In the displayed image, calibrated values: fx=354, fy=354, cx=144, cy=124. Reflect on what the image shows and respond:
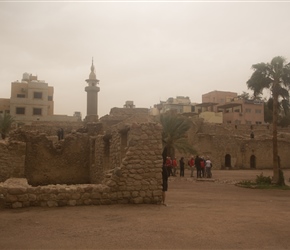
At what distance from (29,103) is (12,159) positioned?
41736mm

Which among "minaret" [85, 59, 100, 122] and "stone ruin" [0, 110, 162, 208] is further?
"minaret" [85, 59, 100, 122]

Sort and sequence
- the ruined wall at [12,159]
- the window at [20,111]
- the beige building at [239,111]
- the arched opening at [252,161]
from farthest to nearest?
the beige building at [239,111] → the window at [20,111] → the arched opening at [252,161] → the ruined wall at [12,159]

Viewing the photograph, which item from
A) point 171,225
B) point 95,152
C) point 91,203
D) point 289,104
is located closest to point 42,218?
point 91,203

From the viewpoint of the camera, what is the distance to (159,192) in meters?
10.4

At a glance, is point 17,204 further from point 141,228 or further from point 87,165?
point 87,165

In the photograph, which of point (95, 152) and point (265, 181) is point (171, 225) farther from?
point (265, 181)

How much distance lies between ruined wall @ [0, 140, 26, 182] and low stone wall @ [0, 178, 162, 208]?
604cm

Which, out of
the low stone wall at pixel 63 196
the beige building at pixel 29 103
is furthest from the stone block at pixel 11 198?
the beige building at pixel 29 103

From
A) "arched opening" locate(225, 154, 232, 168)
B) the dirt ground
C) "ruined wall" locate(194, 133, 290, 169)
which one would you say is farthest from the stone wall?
"arched opening" locate(225, 154, 232, 168)

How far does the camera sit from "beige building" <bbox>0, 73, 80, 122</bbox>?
5472 centimetres

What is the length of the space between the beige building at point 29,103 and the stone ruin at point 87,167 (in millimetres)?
35487

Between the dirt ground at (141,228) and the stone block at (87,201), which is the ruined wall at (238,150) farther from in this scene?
the stone block at (87,201)

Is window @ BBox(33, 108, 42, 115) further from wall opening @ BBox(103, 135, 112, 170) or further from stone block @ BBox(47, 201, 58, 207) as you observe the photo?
stone block @ BBox(47, 201, 58, 207)

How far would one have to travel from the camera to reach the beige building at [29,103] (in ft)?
180
